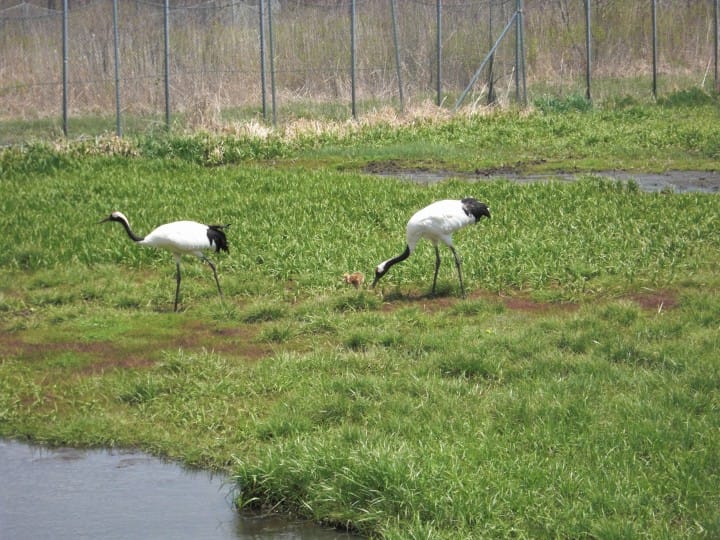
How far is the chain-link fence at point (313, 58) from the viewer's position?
880 inches

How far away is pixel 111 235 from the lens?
43.3ft

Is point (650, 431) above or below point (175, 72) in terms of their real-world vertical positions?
below

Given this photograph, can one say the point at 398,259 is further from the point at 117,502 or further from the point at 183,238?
the point at 117,502

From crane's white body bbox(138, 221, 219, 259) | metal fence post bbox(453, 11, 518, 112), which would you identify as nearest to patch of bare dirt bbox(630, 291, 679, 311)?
crane's white body bbox(138, 221, 219, 259)

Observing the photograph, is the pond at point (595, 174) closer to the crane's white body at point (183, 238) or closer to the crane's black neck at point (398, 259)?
the crane's black neck at point (398, 259)

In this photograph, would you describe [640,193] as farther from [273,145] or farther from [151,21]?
[151,21]

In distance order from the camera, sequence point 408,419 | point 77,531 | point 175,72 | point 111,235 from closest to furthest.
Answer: point 77,531 → point 408,419 → point 111,235 → point 175,72

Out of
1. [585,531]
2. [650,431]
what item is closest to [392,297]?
[650,431]

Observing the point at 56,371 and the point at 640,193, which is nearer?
the point at 56,371

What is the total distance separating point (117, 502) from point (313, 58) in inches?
Result: 785

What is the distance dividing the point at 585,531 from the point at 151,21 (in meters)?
20.4

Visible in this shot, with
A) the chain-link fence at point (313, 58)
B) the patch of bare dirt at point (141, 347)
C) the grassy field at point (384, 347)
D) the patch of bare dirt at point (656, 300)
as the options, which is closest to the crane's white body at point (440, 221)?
the grassy field at point (384, 347)

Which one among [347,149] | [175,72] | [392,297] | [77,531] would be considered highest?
[175,72]

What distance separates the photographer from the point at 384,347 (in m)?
9.31
